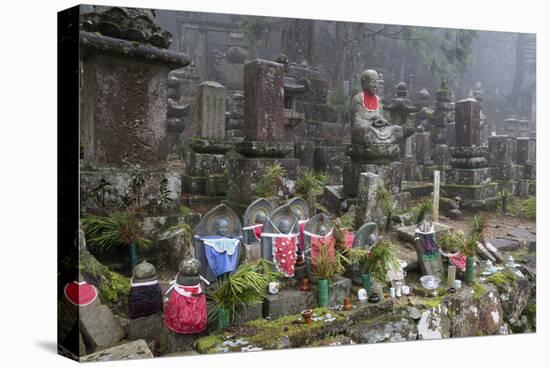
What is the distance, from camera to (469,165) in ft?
28.6

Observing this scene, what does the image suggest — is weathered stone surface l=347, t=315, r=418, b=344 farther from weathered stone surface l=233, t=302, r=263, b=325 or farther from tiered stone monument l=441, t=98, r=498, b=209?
tiered stone monument l=441, t=98, r=498, b=209

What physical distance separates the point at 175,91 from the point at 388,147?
283 centimetres

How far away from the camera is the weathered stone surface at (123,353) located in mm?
5477

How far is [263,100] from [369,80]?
1.53 m

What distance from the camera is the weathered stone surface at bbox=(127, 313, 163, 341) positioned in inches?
220

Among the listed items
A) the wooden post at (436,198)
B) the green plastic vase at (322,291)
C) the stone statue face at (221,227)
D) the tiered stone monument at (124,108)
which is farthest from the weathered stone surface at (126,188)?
the wooden post at (436,198)

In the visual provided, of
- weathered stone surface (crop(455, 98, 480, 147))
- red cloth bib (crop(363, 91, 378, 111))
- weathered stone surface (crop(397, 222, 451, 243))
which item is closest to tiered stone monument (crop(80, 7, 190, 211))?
red cloth bib (crop(363, 91, 378, 111))

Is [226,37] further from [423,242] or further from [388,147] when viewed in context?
[423,242]

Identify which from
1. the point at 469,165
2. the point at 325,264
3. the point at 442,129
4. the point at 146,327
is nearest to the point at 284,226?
the point at 325,264

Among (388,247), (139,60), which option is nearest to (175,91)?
(139,60)

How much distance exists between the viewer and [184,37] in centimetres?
773

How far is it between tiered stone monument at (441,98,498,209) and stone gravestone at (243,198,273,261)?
2820 millimetres

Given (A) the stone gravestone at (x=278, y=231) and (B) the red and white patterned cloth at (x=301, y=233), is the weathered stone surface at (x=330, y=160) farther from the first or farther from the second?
(A) the stone gravestone at (x=278, y=231)

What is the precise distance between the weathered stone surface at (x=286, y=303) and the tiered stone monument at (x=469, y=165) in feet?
9.26
